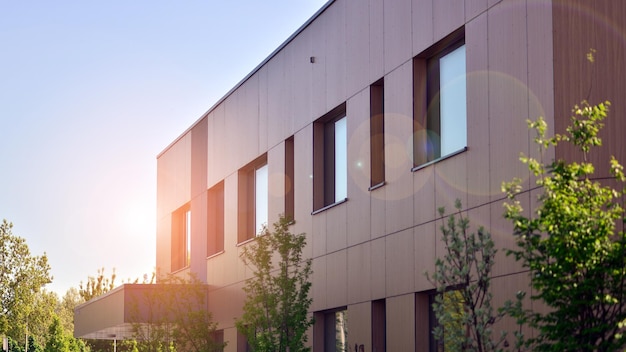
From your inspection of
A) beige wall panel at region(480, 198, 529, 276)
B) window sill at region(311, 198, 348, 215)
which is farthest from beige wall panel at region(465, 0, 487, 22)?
window sill at region(311, 198, 348, 215)

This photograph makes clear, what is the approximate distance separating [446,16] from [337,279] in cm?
681

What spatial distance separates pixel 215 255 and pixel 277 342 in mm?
10833

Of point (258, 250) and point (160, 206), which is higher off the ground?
point (160, 206)

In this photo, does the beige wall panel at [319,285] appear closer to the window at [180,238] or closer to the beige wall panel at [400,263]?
the beige wall panel at [400,263]

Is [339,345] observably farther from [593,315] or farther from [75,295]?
[75,295]

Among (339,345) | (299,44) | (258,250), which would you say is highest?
(299,44)

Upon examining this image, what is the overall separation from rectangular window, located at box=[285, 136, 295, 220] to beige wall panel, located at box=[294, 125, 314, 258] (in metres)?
0.61

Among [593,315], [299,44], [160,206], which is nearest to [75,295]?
[160,206]

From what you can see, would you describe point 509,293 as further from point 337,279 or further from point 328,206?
point 328,206

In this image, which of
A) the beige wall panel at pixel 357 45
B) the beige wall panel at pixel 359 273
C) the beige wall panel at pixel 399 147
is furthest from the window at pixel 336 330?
the beige wall panel at pixel 357 45

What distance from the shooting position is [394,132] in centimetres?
1969

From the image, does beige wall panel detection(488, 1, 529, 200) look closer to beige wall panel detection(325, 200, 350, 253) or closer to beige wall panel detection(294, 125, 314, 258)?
beige wall panel detection(325, 200, 350, 253)

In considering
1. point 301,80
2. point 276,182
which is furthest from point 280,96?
point 276,182

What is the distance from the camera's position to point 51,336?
201 ft
